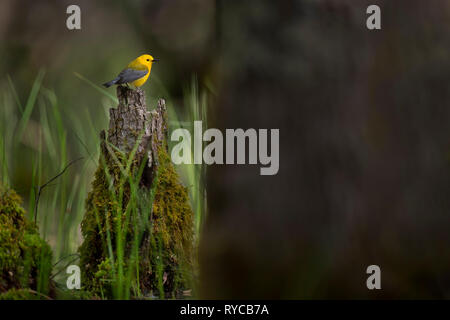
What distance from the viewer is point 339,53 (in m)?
0.51

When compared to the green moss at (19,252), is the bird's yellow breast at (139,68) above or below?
above

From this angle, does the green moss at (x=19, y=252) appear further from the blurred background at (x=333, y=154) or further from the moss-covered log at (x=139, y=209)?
the blurred background at (x=333, y=154)

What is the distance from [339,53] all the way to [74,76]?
87 centimetres

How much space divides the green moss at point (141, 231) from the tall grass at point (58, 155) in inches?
1.1

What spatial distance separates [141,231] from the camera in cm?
90

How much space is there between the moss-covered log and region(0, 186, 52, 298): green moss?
0.09 metres

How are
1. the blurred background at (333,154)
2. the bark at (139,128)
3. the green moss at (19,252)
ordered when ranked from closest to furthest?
1. the blurred background at (333,154)
2. the green moss at (19,252)
3. the bark at (139,128)

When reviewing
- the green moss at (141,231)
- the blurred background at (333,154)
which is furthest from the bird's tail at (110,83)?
the blurred background at (333,154)

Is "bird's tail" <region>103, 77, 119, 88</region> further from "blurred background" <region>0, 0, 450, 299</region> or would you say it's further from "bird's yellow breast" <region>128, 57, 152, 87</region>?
"blurred background" <region>0, 0, 450, 299</region>

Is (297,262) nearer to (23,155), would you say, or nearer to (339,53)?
(339,53)

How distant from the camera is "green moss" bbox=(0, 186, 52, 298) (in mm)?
815

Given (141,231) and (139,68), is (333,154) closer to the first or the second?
(141,231)

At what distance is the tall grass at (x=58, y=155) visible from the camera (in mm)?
977

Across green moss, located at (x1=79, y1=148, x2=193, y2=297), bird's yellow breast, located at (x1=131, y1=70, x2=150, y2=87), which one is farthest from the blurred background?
bird's yellow breast, located at (x1=131, y1=70, x2=150, y2=87)
